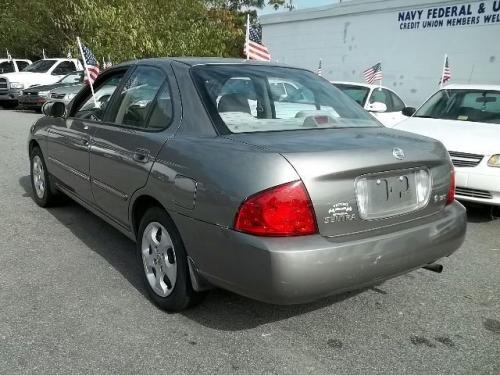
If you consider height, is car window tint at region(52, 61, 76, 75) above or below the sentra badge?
above

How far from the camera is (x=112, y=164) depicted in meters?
3.85

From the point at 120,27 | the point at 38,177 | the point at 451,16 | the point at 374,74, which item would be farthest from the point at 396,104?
the point at 120,27

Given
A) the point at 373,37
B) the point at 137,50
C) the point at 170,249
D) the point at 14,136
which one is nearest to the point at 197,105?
the point at 170,249

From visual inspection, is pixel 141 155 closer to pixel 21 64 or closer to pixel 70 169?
pixel 70 169

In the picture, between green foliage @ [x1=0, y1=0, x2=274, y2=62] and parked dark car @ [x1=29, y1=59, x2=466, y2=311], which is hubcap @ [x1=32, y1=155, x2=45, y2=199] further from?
green foliage @ [x1=0, y1=0, x2=274, y2=62]

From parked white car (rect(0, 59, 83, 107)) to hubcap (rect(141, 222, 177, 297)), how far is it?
17.6 metres

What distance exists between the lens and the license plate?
287cm

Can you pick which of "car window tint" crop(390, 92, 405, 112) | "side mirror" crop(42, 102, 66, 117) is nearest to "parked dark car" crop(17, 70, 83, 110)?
"car window tint" crop(390, 92, 405, 112)

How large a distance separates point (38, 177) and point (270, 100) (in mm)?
3372

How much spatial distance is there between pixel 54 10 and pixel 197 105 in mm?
21847

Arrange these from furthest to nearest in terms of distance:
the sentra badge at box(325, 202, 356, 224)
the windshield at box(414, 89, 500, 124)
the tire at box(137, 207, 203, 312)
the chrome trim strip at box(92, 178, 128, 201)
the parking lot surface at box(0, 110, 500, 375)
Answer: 1. the windshield at box(414, 89, 500, 124)
2. the chrome trim strip at box(92, 178, 128, 201)
3. the tire at box(137, 207, 203, 312)
4. the parking lot surface at box(0, 110, 500, 375)
5. the sentra badge at box(325, 202, 356, 224)

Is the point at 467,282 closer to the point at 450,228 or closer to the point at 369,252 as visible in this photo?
the point at 450,228

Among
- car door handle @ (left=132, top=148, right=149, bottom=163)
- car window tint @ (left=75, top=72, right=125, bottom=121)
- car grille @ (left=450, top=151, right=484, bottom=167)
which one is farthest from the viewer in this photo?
car grille @ (left=450, top=151, right=484, bottom=167)

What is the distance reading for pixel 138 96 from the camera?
12.8 feet
